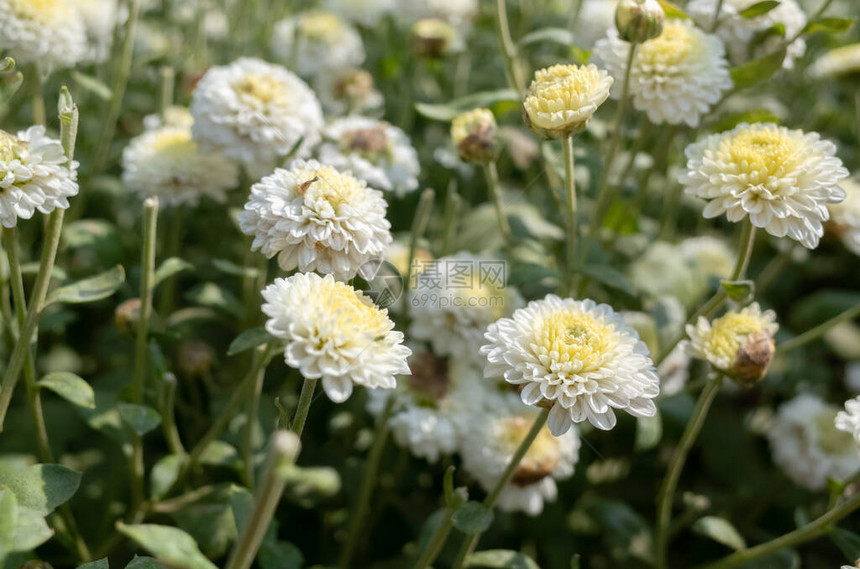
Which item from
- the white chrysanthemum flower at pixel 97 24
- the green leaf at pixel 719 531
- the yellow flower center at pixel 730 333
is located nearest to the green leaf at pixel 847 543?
the green leaf at pixel 719 531

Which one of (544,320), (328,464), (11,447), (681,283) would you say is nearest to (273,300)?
(544,320)

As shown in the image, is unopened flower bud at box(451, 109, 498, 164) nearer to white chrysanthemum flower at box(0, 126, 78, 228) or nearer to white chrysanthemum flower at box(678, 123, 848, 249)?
white chrysanthemum flower at box(678, 123, 848, 249)

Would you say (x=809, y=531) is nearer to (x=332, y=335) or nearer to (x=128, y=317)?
(x=332, y=335)

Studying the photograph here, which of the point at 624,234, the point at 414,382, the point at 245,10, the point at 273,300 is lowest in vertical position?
the point at 414,382

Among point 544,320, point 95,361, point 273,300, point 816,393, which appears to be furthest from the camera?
point 816,393

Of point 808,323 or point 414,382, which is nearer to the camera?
point 414,382

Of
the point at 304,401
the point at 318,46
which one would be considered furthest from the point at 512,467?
the point at 318,46

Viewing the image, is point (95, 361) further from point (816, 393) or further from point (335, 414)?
point (816, 393)
